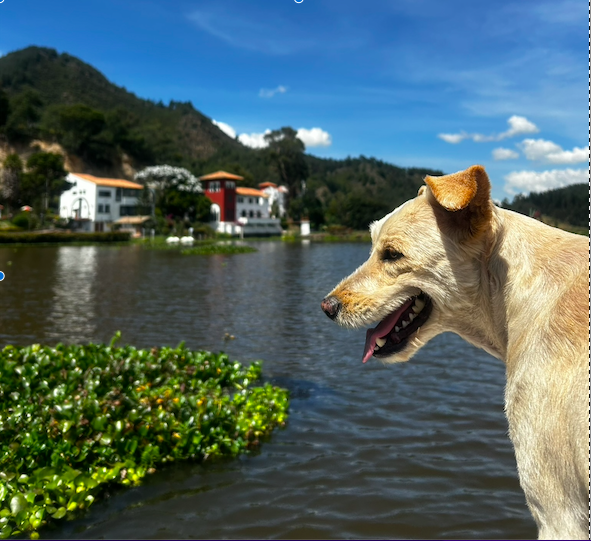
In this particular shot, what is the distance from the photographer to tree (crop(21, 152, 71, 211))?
86250 millimetres

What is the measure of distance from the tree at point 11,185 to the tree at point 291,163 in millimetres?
74515

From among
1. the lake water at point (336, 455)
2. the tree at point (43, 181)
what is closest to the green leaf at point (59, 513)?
the lake water at point (336, 455)

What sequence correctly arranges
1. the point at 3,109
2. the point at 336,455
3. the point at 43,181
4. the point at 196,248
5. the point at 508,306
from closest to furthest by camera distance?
1. the point at 508,306
2. the point at 336,455
3. the point at 196,248
4. the point at 43,181
5. the point at 3,109

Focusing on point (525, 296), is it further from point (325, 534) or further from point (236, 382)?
point (236, 382)

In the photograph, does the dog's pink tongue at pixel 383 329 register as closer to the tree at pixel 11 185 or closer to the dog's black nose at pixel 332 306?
the dog's black nose at pixel 332 306

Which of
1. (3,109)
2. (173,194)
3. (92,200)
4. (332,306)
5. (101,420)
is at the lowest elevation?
(101,420)

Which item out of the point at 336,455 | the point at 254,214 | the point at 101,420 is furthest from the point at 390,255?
the point at 254,214

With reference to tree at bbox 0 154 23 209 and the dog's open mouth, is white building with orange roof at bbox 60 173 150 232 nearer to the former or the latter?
tree at bbox 0 154 23 209

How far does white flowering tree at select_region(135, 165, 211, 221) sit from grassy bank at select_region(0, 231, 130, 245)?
1621cm

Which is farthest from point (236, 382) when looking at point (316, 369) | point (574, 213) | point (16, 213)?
point (16, 213)

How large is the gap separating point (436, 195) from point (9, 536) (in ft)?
18.1

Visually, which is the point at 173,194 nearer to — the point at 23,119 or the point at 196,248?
the point at 196,248

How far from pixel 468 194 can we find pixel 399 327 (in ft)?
2.81

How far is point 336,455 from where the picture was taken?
25.1ft
